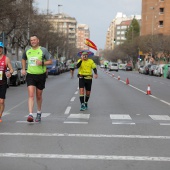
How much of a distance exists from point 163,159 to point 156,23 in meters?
103

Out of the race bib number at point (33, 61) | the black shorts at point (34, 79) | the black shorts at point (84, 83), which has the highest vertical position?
the race bib number at point (33, 61)

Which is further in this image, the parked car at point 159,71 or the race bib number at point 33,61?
the parked car at point 159,71

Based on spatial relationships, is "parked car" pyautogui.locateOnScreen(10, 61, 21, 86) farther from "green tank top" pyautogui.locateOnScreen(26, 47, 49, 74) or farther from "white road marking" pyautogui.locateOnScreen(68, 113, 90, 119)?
"green tank top" pyautogui.locateOnScreen(26, 47, 49, 74)

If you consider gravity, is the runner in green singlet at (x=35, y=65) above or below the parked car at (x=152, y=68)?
above

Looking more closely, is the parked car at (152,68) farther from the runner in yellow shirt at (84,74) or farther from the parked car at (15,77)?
the runner in yellow shirt at (84,74)

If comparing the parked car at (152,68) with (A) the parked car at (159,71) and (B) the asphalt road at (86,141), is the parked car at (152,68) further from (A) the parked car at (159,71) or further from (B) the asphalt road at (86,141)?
(B) the asphalt road at (86,141)

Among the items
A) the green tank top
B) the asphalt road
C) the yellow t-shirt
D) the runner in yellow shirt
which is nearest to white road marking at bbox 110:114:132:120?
the asphalt road

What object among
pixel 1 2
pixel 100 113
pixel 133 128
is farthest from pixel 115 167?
pixel 1 2

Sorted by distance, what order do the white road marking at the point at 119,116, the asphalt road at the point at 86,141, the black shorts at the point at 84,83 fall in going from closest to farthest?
the asphalt road at the point at 86,141 < the white road marking at the point at 119,116 < the black shorts at the point at 84,83

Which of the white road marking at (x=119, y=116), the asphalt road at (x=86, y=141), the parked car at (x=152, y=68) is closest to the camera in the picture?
the asphalt road at (x=86, y=141)

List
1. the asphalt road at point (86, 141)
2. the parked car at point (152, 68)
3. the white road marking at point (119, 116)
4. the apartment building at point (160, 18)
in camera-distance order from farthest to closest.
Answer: the apartment building at point (160, 18) < the parked car at point (152, 68) < the white road marking at point (119, 116) < the asphalt road at point (86, 141)

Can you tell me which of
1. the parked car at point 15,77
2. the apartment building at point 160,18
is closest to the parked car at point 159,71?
the apartment building at point 160,18

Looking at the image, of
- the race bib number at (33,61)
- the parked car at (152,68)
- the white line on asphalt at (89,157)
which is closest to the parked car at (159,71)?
the parked car at (152,68)

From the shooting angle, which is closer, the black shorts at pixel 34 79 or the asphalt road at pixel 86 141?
the asphalt road at pixel 86 141
